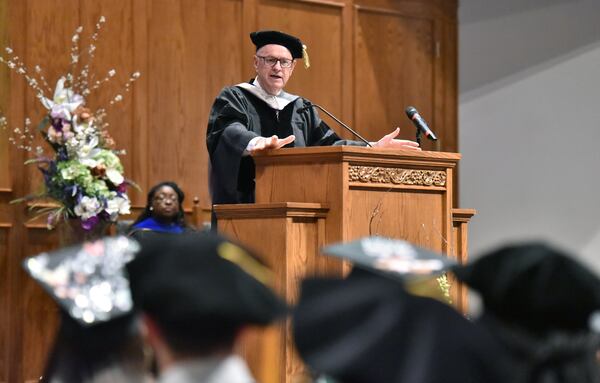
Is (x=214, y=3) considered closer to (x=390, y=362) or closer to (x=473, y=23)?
(x=473, y=23)

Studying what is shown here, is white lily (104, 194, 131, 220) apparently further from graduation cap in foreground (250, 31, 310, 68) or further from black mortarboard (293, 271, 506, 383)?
black mortarboard (293, 271, 506, 383)

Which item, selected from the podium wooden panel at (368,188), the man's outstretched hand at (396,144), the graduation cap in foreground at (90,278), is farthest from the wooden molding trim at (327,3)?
the graduation cap in foreground at (90,278)

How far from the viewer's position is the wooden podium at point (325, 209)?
507cm

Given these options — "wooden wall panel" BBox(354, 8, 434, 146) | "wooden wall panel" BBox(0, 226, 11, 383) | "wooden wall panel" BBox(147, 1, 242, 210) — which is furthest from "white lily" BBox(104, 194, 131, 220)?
"wooden wall panel" BBox(354, 8, 434, 146)

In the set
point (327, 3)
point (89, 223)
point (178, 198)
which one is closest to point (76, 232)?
point (89, 223)

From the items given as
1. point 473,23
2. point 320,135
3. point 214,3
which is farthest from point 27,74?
point 473,23

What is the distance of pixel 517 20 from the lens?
10.3 meters

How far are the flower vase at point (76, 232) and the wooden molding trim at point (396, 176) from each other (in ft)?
8.70

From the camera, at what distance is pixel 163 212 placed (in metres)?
8.15

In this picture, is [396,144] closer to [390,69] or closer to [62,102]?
[62,102]

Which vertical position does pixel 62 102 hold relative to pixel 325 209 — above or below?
above

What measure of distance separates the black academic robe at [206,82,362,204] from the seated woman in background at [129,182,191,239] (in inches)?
80.7

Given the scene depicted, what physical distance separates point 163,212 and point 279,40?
2336 millimetres

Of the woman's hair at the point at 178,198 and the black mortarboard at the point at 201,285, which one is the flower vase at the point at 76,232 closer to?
the woman's hair at the point at 178,198
